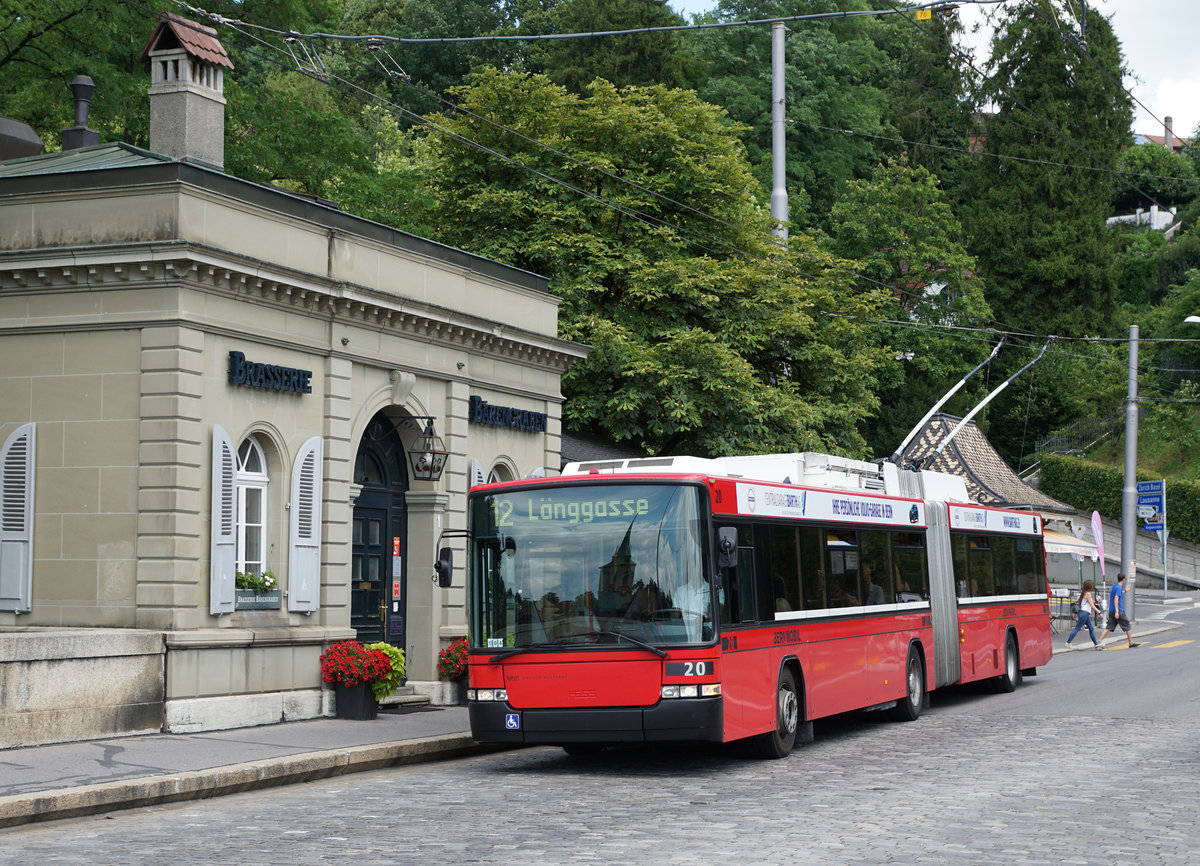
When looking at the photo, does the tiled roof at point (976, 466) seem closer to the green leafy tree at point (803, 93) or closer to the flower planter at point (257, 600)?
the green leafy tree at point (803, 93)

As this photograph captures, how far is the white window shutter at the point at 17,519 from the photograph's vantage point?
17266mm

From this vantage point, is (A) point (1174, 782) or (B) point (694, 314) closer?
(A) point (1174, 782)

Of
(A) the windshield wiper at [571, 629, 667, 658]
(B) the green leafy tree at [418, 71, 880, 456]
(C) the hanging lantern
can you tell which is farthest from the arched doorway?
(B) the green leafy tree at [418, 71, 880, 456]

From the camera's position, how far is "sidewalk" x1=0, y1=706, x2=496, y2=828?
1206 centimetres

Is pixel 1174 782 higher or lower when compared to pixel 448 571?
lower

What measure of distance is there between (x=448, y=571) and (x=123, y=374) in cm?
482

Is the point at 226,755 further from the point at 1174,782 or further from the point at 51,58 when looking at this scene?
the point at 51,58

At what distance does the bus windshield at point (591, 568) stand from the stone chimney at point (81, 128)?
9.30 metres

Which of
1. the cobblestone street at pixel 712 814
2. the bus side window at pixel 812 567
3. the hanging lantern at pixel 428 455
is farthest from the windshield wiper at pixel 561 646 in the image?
the hanging lantern at pixel 428 455

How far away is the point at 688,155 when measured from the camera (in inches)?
1391

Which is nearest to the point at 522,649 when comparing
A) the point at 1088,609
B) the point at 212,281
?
the point at 212,281

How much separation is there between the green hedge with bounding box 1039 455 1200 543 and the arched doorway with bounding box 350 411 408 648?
153 feet

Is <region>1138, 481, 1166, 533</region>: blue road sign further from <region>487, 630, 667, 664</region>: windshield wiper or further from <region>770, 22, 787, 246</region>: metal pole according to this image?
<region>487, 630, 667, 664</region>: windshield wiper

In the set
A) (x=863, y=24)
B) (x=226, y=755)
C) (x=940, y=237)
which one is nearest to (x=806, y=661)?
(x=226, y=755)
